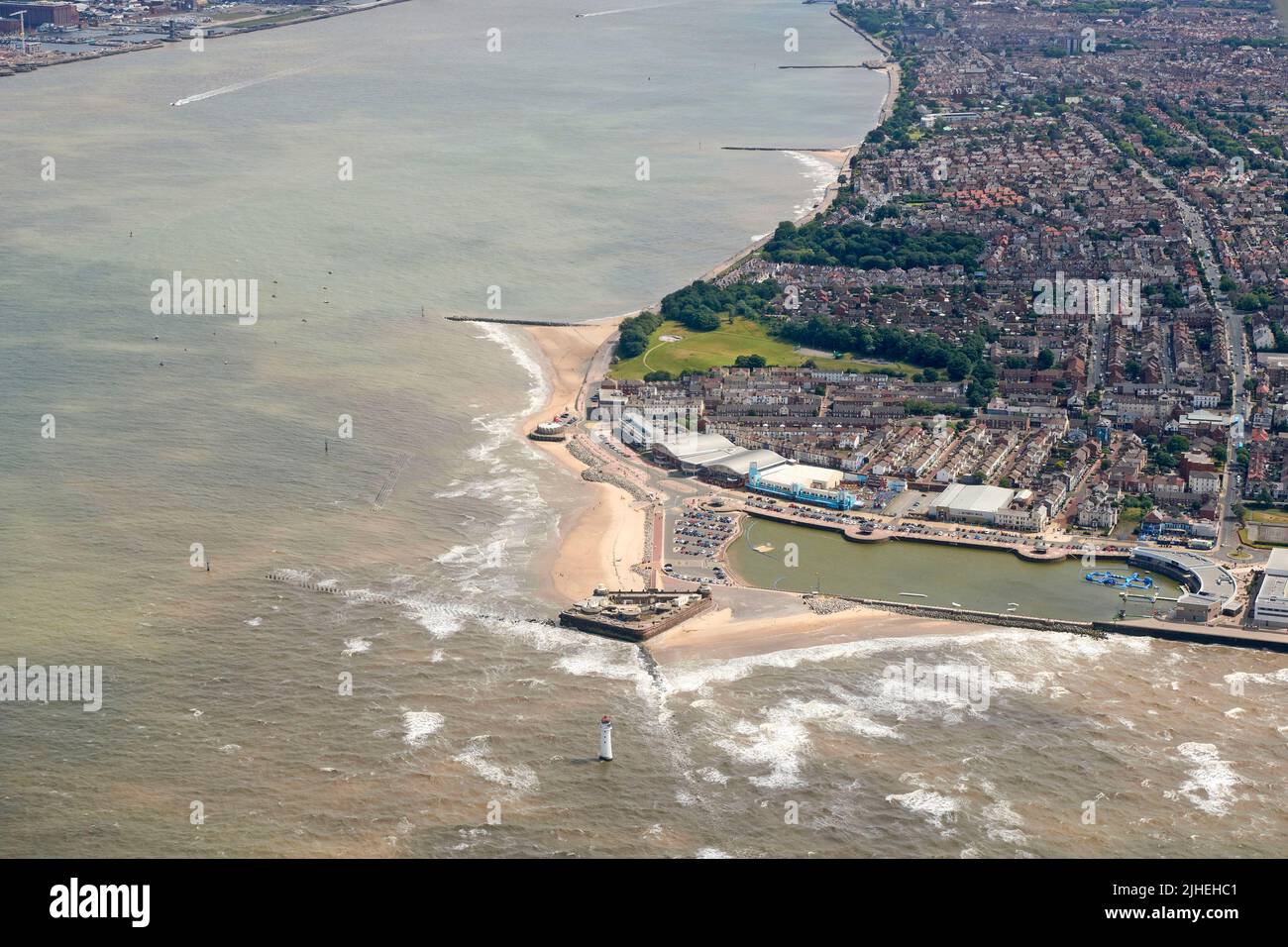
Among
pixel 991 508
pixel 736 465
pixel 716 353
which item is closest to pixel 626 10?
pixel 716 353

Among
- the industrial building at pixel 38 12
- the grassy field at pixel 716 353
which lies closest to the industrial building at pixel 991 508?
the grassy field at pixel 716 353

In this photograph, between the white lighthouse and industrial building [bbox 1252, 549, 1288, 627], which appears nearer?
the white lighthouse

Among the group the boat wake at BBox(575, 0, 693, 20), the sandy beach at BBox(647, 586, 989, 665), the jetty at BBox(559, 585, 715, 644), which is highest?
the boat wake at BBox(575, 0, 693, 20)

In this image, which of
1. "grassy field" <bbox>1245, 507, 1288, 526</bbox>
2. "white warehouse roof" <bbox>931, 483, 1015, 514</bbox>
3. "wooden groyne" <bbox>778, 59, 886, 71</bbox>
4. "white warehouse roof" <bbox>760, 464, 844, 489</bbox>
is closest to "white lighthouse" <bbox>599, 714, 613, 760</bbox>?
"white warehouse roof" <bbox>931, 483, 1015, 514</bbox>

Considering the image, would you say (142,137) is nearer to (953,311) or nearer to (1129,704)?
(953,311)

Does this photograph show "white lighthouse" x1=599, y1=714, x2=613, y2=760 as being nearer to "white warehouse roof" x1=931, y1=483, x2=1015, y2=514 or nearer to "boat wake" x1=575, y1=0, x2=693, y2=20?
"white warehouse roof" x1=931, y1=483, x2=1015, y2=514

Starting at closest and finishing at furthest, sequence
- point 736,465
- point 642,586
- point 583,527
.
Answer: point 642,586
point 583,527
point 736,465

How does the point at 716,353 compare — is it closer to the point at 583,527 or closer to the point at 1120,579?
the point at 583,527

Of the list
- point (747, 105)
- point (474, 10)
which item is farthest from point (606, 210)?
point (474, 10)
